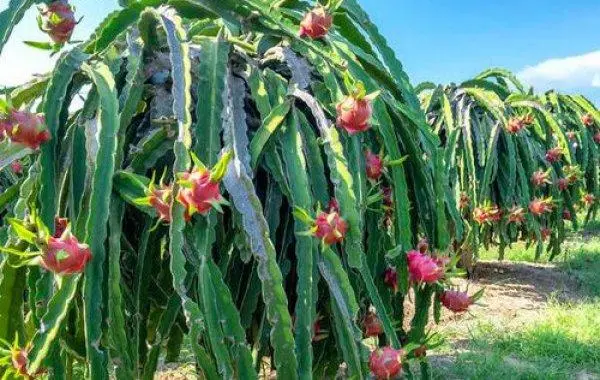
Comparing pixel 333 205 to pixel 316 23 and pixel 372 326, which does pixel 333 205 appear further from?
pixel 316 23

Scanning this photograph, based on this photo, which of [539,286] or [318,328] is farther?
[539,286]

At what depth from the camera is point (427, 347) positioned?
54.2 inches

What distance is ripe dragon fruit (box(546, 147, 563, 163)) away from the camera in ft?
14.5

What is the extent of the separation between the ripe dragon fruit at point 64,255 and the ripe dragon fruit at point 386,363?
56 cm

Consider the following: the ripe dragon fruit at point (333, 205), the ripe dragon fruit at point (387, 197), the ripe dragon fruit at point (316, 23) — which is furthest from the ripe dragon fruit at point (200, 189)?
the ripe dragon fruit at point (387, 197)

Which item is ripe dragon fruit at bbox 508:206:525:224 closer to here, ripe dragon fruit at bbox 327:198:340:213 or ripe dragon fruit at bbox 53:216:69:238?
ripe dragon fruit at bbox 327:198:340:213

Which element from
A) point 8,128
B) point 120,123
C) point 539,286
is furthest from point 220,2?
point 539,286

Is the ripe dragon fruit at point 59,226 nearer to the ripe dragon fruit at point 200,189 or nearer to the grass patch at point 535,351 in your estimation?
the ripe dragon fruit at point 200,189

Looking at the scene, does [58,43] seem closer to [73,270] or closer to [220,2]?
[220,2]

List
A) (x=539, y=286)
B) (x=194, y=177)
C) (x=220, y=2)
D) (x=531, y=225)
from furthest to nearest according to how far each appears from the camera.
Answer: (x=539, y=286), (x=531, y=225), (x=220, y=2), (x=194, y=177)

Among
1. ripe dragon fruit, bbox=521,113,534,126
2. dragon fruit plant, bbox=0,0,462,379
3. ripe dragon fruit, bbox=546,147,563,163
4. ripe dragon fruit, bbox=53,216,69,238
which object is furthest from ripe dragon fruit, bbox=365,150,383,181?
ripe dragon fruit, bbox=546,147,563,163

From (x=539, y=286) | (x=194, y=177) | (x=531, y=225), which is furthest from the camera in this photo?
(x=539, y=286)

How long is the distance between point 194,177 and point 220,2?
0.67 meters

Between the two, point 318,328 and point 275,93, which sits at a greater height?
point 275,93
